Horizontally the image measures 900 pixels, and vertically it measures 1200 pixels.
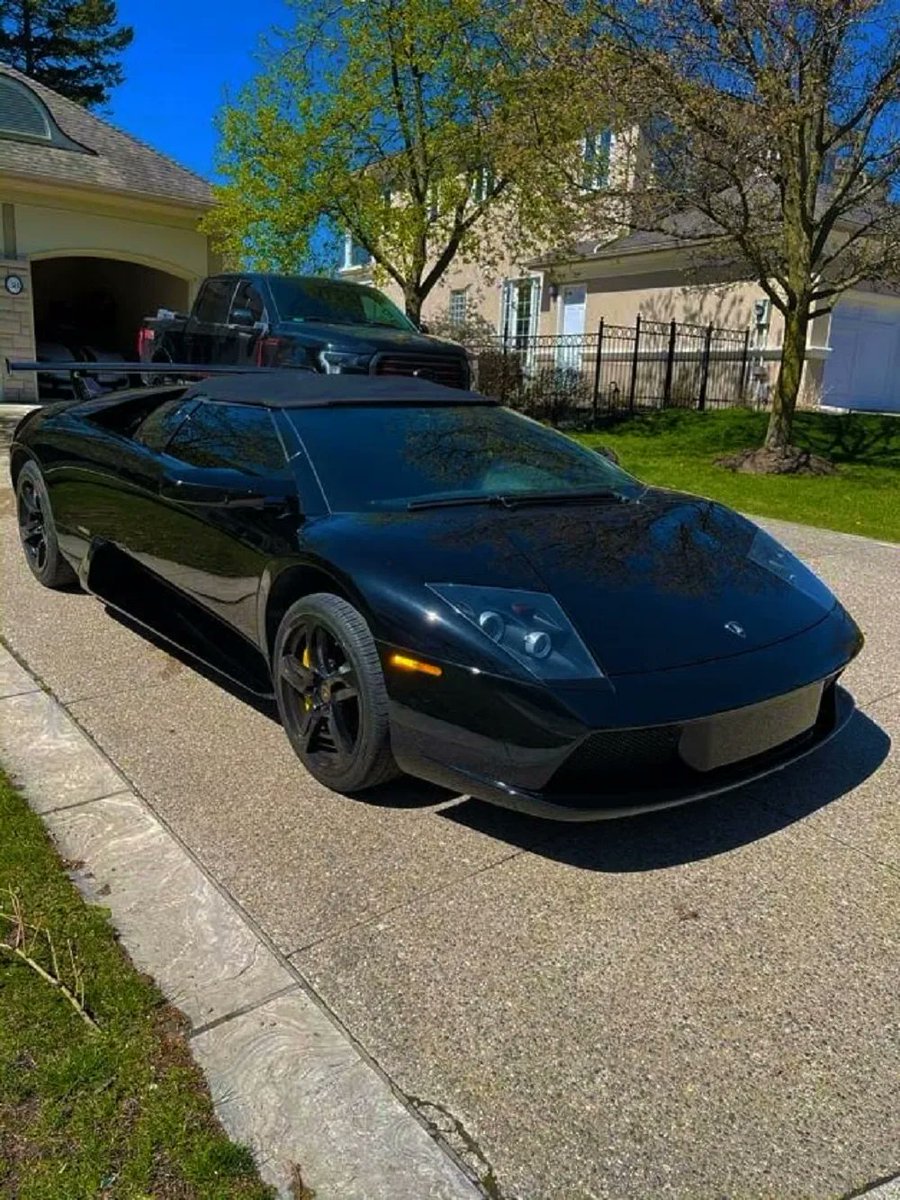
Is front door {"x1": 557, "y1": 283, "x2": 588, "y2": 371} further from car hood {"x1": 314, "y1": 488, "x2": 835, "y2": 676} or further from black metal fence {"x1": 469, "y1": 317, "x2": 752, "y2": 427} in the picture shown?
car hood {"x1": 314, "y1": 488, "x2": 835, "y2": 676}

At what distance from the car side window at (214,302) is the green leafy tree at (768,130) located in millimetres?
4846

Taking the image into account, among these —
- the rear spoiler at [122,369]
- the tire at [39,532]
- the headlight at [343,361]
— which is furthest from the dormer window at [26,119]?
the rear spoiler at [122,369]

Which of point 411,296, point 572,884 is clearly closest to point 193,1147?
point 572,884

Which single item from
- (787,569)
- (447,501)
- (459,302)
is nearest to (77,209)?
(459,302)

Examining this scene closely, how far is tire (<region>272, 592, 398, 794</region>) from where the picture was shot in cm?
304

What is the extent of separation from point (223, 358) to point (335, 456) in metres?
6.68

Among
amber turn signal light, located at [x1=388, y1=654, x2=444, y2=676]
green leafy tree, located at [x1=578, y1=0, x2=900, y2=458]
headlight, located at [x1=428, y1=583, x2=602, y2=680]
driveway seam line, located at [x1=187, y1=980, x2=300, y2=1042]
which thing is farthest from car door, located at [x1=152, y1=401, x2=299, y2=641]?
green leafy tree, located at [x1=578, y1=0, x2=900, y2=458]

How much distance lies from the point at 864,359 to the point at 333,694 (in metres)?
20.6

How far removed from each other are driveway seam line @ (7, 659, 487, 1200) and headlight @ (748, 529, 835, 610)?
1439 mm

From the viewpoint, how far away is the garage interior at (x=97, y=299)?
2148 centimetres

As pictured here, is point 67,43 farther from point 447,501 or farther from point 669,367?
point 447,501

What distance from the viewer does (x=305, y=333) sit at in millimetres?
9039

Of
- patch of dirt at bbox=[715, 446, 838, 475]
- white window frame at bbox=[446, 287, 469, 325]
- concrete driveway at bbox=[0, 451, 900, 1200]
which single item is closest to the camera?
concrete driveway at bbox=[0, 451, 900, 1200]

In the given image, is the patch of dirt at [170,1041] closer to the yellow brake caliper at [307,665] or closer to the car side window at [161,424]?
the yellow brake caliper at [307,665]
